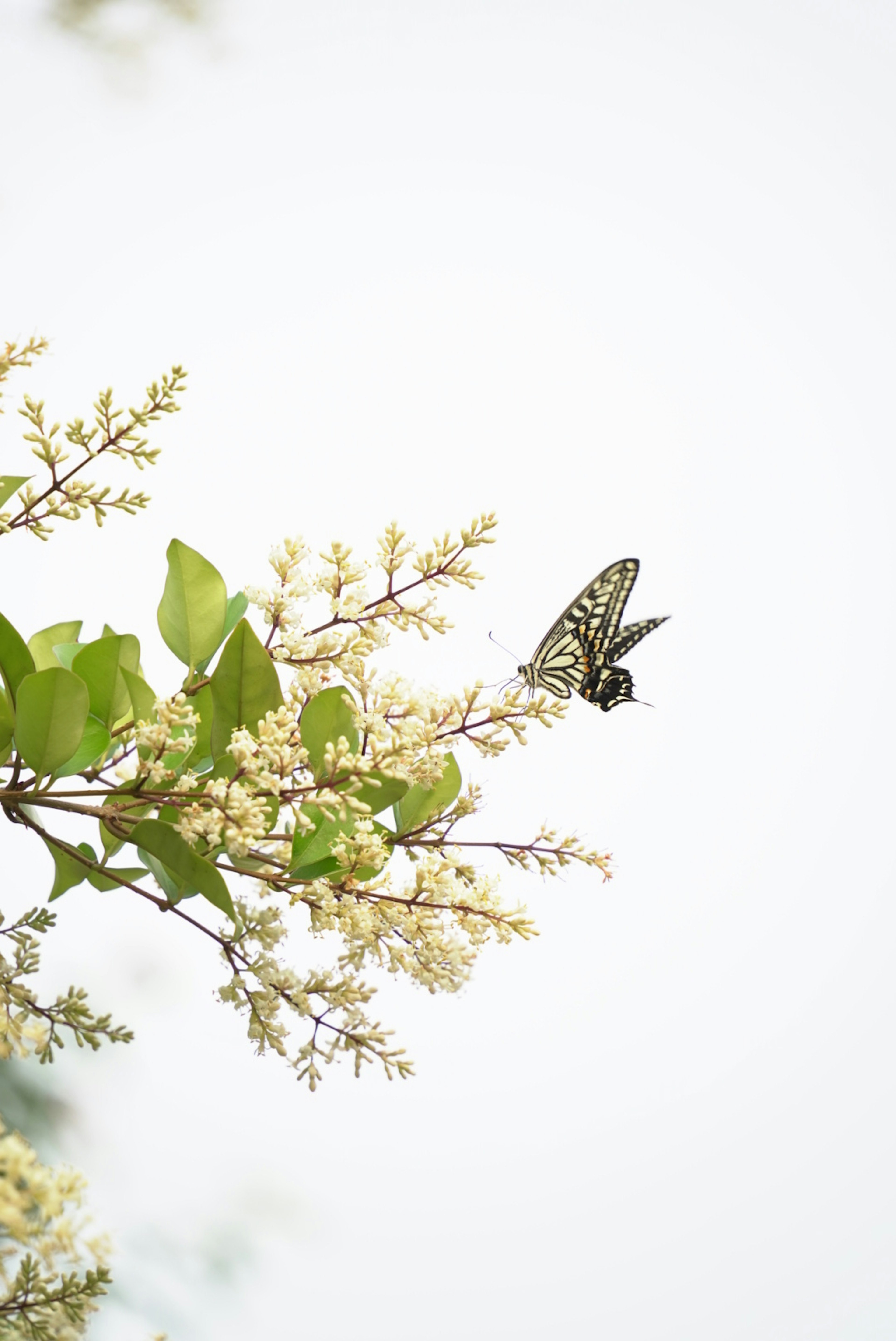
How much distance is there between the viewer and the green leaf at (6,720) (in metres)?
0.47

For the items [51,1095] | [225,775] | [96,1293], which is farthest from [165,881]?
[51,1095]

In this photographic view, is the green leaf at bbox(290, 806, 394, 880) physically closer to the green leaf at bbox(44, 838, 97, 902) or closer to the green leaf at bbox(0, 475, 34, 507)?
the green leaf at bbox(44, 838, 97, 902)

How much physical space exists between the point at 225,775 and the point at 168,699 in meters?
0.06

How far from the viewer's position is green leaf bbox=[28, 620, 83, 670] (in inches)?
23.0

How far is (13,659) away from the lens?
0.48 m

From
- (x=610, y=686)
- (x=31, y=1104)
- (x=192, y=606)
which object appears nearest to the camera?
(x=192, y=606)

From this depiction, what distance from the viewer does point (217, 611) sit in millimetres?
532

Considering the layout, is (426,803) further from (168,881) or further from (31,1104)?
(31,1104)

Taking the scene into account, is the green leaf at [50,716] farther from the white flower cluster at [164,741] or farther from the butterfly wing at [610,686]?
the butterfly wing at [610,686]

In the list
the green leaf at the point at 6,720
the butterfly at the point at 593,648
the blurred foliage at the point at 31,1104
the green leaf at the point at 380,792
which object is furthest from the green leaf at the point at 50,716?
the blurred foliage at the point at 31,1104

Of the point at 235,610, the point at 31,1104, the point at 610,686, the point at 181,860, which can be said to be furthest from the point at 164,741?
the point at 31,1104

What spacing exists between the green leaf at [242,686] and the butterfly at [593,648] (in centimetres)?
26

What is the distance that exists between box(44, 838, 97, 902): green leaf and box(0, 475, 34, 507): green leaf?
0.55 ft

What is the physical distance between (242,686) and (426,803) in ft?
0.36
